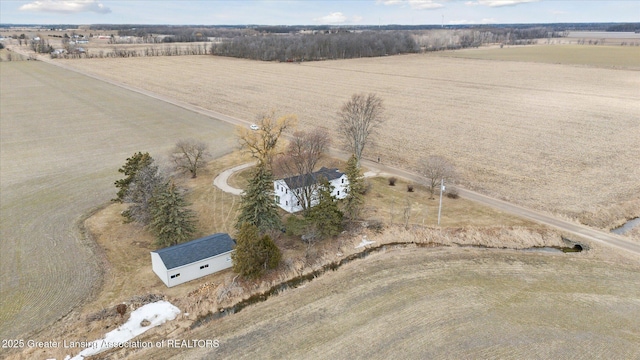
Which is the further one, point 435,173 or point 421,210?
point 435,173

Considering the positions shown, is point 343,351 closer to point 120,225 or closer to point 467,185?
point 120,225

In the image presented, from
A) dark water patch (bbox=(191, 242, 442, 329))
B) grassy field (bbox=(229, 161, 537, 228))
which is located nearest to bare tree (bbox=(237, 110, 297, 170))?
grassy field (bbox=(229, 161, 537, 228))

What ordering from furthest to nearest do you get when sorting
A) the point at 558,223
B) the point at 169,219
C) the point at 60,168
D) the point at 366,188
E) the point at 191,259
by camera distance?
1. the point at 60,168
2. the point at 366,188
3. the point at 558,223
4. the point at 169,219
5. the point at 191,259

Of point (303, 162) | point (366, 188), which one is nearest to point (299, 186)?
point (303, 162)

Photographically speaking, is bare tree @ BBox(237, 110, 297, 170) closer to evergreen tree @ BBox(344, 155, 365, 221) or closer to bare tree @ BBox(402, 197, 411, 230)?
evergreen tree @ BBox(344, 155, 365, 221)

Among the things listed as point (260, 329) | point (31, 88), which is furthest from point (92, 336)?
point (31, 88)

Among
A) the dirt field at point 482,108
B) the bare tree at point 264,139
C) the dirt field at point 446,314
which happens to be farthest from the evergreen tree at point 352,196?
the dirt field at point 482,108

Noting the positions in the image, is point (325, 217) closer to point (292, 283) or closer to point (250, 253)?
point (292, 283)
